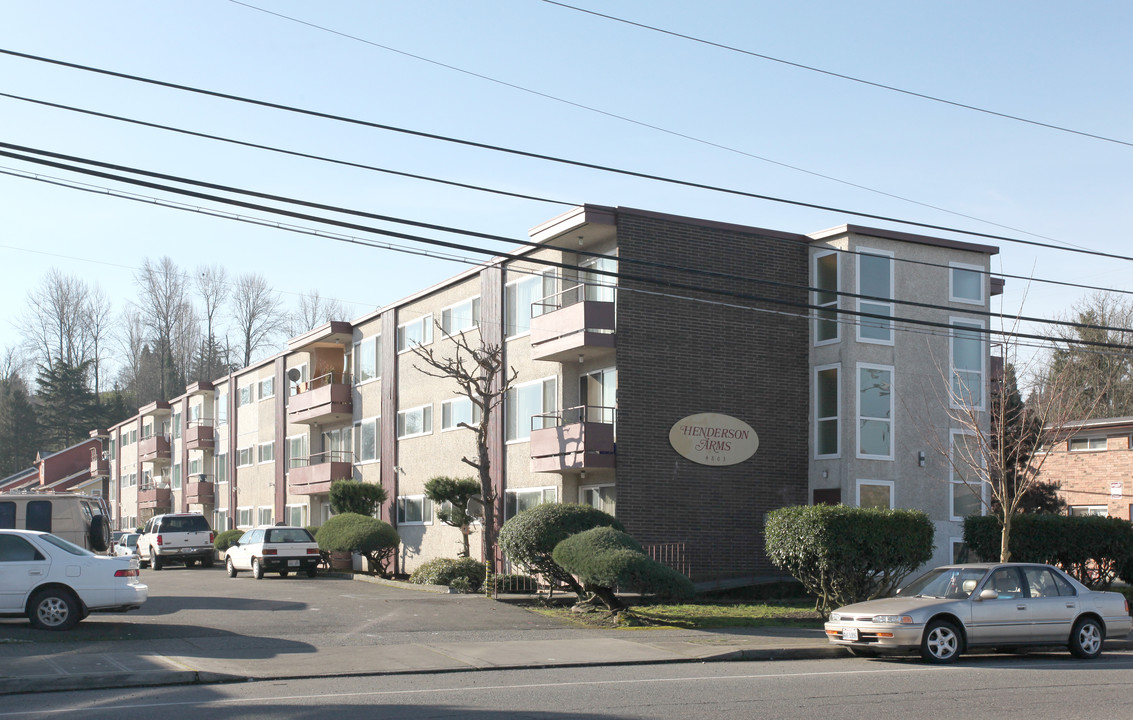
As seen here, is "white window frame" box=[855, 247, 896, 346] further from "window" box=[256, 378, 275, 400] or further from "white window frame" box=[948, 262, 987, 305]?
"window" box=[256, 378, 275, 400]

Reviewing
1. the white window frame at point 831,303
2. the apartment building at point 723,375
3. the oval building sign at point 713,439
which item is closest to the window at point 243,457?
the apartment building at point 723,375

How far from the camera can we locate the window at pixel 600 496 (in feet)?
87.4

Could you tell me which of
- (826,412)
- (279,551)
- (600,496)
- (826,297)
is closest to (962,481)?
(826,412)

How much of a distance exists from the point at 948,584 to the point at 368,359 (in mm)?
27789

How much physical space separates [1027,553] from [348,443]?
25.8 meters

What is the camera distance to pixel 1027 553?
76.7ft

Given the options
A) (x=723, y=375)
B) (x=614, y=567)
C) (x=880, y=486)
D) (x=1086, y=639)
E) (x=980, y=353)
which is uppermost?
(x=980, y=353)

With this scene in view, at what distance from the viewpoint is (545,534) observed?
2105 centimetres

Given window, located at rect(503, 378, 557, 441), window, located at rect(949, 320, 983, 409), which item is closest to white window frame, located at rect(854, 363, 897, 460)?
window, located at rect(949, 320, 983, 409)

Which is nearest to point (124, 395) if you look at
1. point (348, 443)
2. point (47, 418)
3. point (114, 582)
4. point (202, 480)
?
point (47, 418)

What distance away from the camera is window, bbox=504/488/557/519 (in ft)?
92.8

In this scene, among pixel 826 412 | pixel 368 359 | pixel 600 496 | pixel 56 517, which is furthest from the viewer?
→ pixel 368 359

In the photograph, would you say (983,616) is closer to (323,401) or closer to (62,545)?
(62,545)

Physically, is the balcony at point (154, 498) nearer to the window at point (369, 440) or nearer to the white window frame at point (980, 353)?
the window at point (369, 440)
